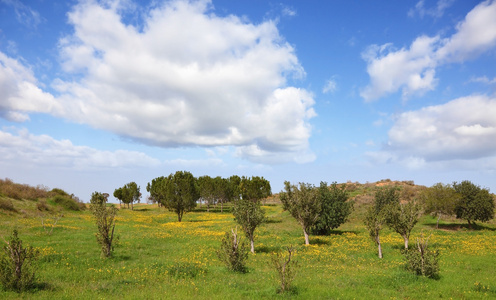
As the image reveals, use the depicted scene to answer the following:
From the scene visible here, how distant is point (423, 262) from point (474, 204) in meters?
36.8

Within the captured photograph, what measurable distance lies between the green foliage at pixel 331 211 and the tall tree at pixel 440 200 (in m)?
16.2

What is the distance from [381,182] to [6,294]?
96169mm

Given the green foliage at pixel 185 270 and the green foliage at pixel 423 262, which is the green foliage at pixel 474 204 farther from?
the green foliage at pixel 185 270

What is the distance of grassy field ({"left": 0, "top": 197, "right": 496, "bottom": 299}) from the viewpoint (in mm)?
15469

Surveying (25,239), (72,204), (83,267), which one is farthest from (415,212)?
(72,204)

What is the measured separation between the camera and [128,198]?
10250 cm

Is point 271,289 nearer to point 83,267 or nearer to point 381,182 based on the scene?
point 83,267

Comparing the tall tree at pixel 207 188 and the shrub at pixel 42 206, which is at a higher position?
the tall tree at pixel 207 188

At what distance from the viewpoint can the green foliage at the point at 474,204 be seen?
1802 inches

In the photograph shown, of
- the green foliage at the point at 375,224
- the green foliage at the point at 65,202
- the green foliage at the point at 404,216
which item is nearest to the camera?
the green foliage at the point at 375,224

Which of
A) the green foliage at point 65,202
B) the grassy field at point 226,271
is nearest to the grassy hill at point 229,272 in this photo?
the grassy field at point 226,271

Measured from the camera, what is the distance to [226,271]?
20.4m

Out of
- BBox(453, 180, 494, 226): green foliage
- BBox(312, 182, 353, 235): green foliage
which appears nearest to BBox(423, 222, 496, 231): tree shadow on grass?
BBox(453, 180, 494, 226): green foliage

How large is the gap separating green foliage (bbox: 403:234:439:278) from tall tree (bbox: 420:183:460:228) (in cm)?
3204
